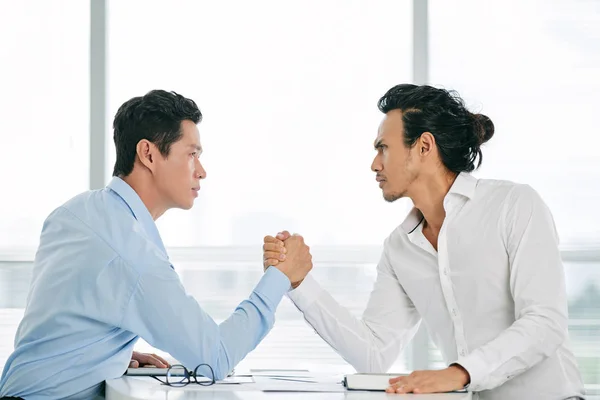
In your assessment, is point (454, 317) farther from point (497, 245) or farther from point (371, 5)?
point (371, 5)

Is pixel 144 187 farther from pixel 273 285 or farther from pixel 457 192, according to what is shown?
pixel 457 192

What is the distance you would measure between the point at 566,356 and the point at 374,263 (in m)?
1.87

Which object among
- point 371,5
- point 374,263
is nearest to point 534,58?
point 371,5

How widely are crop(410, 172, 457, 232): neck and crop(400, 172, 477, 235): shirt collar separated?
1.0 inches

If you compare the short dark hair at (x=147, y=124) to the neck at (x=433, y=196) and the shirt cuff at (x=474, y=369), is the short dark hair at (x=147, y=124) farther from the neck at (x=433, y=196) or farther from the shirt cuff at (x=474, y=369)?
the shirt cuff at (x=474, y=369)

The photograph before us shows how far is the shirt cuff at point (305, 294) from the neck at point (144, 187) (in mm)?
515

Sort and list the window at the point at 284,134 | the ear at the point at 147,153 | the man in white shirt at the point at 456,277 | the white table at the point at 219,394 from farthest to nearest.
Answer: the window at the point at 284,134 → the ear at the point at 147,153 → the man in white shirt at the point at 456,277 → the white table at the point at 219,394

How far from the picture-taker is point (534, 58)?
12.9ft

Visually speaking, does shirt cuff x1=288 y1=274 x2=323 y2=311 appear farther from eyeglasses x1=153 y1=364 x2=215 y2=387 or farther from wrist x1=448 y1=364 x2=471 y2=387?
wrist x1=448 y1=364 x2=471 y2=387

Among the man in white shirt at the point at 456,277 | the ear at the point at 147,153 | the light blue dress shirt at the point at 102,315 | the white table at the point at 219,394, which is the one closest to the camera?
the white table at the point at 219,394

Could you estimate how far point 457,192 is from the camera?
2.31 metres

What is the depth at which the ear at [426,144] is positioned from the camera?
2441 millimetres

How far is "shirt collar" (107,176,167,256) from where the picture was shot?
2.07 m

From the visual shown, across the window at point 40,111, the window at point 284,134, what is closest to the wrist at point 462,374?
the window at point 284,134
